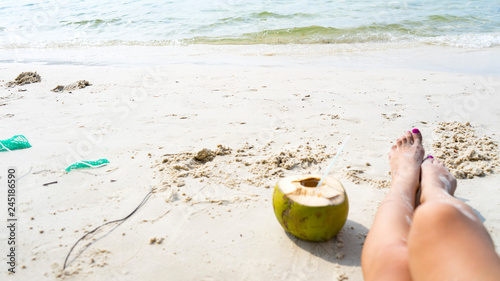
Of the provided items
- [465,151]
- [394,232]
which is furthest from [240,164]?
[465,151]

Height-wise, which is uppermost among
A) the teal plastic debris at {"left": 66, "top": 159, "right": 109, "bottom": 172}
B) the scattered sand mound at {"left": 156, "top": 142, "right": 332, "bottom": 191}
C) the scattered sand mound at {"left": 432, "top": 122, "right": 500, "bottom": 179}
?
the teal plastic debris at {"left": 66, "top": 159, "right": 109, "bottom": 172}

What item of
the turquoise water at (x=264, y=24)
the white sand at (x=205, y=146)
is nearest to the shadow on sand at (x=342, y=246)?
the white sand at (x=205, y=146)

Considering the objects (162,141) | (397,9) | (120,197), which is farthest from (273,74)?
(397,9)

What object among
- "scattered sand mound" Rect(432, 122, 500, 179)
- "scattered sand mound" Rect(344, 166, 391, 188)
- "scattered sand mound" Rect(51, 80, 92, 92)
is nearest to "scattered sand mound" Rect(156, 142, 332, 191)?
"scattered sand mound" Rect(344, 166, 391, 188)

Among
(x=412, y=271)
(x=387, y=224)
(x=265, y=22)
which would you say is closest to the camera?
(x=412, y=271)

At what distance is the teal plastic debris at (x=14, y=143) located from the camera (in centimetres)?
315

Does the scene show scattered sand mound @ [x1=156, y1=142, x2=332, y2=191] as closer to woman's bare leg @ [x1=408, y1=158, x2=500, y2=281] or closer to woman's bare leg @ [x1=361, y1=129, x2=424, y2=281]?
woman's bare leg @ [x1=361, y1=129, x2=424, y2=281]

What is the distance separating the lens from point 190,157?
2.92 m

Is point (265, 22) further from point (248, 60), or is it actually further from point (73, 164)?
point (73, 164)

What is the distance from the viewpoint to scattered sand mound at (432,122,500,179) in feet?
8.72

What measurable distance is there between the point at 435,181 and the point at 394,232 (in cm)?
65

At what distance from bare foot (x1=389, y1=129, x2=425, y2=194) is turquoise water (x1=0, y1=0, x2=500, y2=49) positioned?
5.70m

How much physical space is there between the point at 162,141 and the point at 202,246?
4.75 ft

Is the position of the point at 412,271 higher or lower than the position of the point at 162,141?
higher
